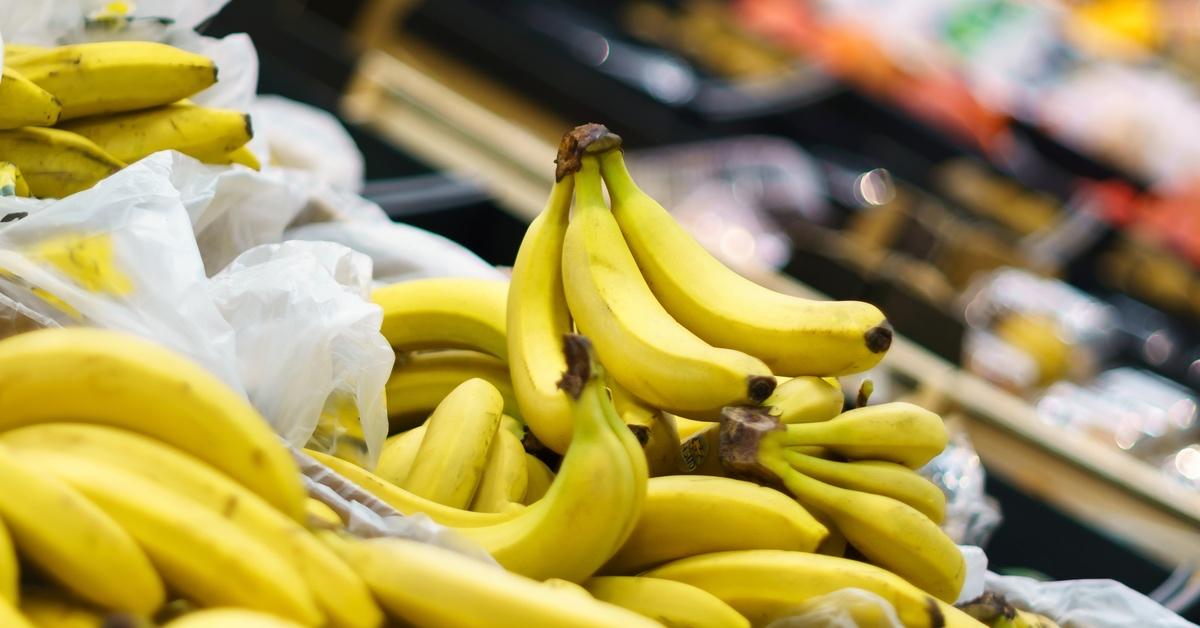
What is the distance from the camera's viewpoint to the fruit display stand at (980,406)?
7.30 ft

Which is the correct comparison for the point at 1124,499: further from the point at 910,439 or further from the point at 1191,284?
the point at 1191,284

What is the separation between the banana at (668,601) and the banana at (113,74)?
784mm

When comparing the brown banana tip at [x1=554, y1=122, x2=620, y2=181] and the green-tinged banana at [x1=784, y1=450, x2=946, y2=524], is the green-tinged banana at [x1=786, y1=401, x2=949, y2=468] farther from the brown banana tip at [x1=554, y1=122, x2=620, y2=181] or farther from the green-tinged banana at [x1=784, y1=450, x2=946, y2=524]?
→ the brown banana tip at [x1=554, y1=122, x2=620, y2=181]

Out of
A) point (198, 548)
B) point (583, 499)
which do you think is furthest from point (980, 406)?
point (198, 548)

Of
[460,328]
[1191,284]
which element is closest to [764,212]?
[1191,284]

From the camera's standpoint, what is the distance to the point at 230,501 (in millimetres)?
728

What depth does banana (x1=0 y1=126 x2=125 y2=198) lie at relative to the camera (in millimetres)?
1227

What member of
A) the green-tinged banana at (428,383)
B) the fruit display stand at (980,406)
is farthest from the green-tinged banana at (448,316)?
the fruit display stand at (980,406)

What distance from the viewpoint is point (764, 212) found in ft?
11.4

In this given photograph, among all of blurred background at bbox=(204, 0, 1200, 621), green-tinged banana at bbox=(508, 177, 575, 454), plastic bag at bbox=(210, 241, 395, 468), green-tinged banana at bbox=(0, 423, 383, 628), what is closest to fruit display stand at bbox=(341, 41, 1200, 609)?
blurred background at bbox=(204, 0, 1200, 621)

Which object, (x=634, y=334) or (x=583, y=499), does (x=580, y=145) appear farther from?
(x=583, y=499)

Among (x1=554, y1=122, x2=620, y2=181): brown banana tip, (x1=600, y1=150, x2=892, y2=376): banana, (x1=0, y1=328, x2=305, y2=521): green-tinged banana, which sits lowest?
(x1=0, y1=328, x2=305, y2=521): green-tinged banana

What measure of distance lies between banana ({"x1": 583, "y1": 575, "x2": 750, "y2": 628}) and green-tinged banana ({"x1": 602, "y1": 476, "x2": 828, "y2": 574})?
0.06 m

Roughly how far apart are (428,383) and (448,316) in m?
0.08
